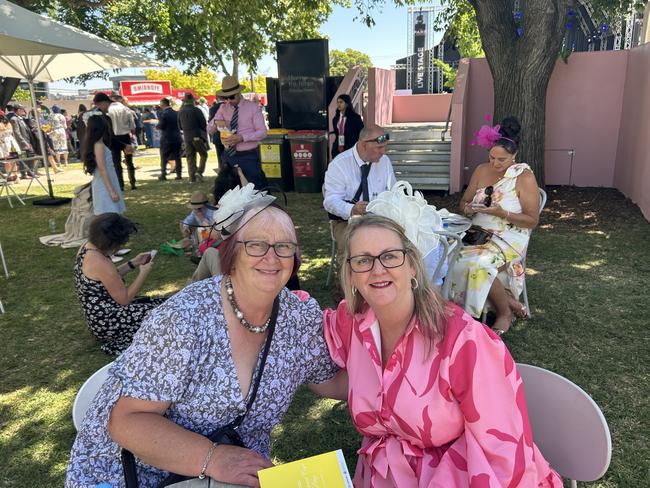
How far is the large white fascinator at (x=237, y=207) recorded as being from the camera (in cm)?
174

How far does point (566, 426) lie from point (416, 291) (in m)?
0.69

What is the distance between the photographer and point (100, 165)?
621 cm

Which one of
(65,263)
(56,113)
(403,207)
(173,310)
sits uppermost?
(56,113)

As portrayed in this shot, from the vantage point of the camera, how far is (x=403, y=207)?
1.84 metres

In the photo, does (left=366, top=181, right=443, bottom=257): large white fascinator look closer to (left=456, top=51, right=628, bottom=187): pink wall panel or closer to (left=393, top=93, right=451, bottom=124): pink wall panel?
(left=456, top=51, right=628, bottom=187): pink wall panel

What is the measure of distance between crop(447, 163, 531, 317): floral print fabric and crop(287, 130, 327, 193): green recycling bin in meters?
5.92

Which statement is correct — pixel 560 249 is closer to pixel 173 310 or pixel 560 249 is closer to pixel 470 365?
pixel 470 365

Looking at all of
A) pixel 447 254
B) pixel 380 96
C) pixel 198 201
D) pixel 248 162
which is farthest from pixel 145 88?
pixel 447 254

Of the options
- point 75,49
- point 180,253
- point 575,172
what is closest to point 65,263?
point 180,253

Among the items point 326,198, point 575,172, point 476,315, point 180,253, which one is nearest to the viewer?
point 476,315

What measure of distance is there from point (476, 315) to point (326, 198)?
1.70 metres

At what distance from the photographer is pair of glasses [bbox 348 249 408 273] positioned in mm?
1666

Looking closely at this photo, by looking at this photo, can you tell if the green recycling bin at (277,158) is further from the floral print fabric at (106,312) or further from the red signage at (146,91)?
the red signage at (146,91)

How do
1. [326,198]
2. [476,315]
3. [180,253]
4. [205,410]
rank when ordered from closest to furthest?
[205,410] < [476,315] < [326,198] < [180,253]
